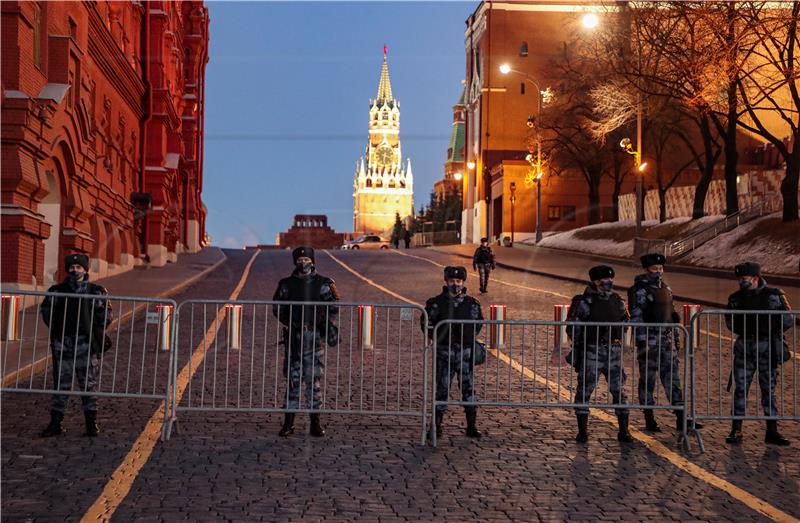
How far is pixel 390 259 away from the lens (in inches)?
1934

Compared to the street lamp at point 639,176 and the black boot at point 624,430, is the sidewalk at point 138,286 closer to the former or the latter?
the black boot at point 624,430

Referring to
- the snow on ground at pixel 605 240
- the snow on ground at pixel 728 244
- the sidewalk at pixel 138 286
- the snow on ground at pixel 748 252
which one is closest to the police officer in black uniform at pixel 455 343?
the sidewalk at pixel 138 286

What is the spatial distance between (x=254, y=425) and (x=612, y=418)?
3.72 metres

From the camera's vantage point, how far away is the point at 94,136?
28.5m

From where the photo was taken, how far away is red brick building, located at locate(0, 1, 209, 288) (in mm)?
19109

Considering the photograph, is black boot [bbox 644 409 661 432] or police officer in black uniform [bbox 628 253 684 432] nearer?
police officer in black uniform [bbox 628 253 684 432]

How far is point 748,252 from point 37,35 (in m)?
23.5

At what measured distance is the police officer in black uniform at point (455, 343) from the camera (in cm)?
953

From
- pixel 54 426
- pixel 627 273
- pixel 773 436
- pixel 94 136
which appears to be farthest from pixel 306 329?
pixel 627 273

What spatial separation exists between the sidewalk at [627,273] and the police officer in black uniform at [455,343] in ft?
52.9

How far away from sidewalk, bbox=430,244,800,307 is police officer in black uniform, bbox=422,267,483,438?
1613 centimetres

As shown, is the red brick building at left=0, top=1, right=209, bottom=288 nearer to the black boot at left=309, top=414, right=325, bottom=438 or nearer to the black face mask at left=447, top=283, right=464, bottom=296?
the black boot at left=309, top=414, right=325, bottom=438

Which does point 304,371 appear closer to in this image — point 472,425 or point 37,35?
point 472,425

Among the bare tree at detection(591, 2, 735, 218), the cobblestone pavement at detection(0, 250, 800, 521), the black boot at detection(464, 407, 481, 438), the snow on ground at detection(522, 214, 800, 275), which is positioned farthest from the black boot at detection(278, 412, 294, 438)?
the snow on ground at detection(522, 214, 800, 275)
